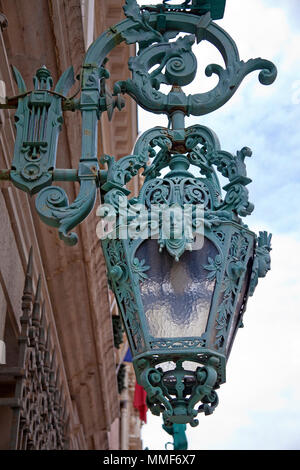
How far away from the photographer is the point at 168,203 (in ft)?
10.7

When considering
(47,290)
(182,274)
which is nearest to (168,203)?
(182,274)

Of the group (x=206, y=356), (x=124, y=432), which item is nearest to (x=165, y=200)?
(x=206, y=356)

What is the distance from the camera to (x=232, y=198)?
335cm

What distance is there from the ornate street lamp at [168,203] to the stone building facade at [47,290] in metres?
1.30

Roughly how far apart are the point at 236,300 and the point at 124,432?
20.3m

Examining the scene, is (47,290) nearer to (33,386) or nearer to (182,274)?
(33,386)

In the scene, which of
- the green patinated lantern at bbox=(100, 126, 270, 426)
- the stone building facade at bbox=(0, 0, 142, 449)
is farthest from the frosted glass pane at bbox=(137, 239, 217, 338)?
the stone building facade at bbox=(0, 0, 142, 449)

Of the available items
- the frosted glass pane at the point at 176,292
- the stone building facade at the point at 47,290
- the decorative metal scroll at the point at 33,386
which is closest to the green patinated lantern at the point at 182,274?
the frosted glass pane at the point at 176,292

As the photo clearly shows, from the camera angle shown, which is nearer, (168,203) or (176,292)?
(176,292)

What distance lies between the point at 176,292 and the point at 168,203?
450mm

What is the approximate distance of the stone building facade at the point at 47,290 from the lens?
5637 millimetres
